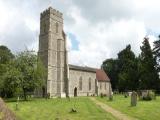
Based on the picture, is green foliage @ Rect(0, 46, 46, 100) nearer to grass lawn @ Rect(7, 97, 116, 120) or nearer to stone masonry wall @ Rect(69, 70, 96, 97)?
grass lawn @ Rect(7, 97, 116, 120)

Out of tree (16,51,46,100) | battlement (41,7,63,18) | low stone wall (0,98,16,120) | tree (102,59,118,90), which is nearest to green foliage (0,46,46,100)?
tree (16,51,46,100)

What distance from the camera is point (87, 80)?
80312 mm

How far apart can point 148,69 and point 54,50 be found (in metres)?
23.8

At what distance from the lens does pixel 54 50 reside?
237 ft

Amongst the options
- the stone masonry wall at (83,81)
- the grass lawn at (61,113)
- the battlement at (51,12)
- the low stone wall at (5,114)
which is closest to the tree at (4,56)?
the battlement at (51,12)

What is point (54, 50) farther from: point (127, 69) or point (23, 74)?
point (127, 69)

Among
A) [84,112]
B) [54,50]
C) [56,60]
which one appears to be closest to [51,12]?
[54,50]

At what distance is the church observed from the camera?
69.9 meters

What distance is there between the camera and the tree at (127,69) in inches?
3281

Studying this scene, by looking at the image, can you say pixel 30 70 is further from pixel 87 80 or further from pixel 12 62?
pixel 87 80

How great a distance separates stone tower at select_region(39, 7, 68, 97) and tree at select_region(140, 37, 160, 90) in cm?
1932

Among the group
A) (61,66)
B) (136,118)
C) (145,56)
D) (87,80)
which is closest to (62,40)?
(61,66)

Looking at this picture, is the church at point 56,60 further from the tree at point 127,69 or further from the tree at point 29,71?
the tree at point 29,71

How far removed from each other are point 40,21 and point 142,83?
30.1m
